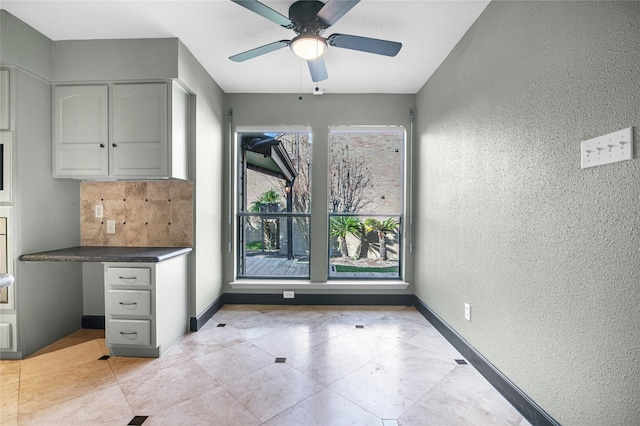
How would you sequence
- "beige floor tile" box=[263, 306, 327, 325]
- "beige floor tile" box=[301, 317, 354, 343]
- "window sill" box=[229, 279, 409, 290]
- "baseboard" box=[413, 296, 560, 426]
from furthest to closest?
"window sill" box=[229, 279, 409, 290]
"beige floor tile" box=[263, 306, 327, 325]
"beige floor tile" box=[301, 317, 354, 343]
"baseboard" box=[413, 296, 560, 426]

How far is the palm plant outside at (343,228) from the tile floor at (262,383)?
3.94 feet

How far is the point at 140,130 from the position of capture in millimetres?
2639

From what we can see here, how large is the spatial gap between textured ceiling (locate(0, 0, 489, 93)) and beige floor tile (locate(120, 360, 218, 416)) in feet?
8.93

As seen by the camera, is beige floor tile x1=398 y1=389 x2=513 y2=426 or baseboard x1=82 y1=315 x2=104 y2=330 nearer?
beige floor tile x1=398 y1=389 x2=513 y2=426

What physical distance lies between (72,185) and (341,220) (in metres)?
2.93

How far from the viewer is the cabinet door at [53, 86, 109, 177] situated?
266 centimetres

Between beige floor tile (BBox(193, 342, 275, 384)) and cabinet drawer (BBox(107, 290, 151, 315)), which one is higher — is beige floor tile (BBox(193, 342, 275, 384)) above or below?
below

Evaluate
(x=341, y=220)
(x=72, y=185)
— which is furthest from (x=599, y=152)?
(x=72, y=185)

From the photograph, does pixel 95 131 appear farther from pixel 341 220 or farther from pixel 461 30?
pixel 461 30

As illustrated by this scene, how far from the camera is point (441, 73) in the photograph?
9.68 feet

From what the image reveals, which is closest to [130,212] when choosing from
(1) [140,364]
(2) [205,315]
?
(2) [205,315]

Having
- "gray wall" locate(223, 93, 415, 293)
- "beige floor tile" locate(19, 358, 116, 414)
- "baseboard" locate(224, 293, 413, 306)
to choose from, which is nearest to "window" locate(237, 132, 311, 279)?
"gray wall" locate(223, 93, 415, 293)

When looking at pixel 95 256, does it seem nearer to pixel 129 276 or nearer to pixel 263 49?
pixel 129 276

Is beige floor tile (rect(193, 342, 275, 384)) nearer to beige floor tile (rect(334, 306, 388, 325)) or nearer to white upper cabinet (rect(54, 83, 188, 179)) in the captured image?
beige floor tile (rect(334, 306, 388, 325))
